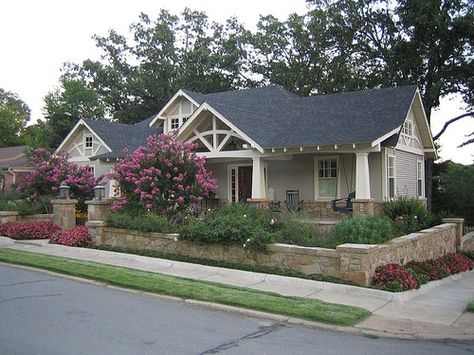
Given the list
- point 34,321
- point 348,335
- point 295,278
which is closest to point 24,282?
point 34,321

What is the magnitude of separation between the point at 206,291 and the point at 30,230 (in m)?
10.3

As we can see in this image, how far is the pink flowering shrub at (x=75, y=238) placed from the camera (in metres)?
14.8

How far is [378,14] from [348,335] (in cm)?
2852

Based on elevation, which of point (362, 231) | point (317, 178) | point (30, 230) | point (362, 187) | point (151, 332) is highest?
point (317, 178)

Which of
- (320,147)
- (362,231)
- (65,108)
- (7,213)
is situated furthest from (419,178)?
(65,108)

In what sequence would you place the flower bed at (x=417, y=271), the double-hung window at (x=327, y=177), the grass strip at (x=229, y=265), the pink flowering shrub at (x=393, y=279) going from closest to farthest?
the pink flowering shrub at (x=393, y=279), the flower bed at (x=417, y=271), the grass strip at (x=229, y=265), the double-hung window at (x=327, y=177)

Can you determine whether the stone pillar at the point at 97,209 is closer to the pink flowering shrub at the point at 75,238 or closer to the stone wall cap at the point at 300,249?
the pink flowering shrub at the point at 75,238

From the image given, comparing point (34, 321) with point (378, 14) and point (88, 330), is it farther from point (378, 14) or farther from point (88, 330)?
point (378, 14)

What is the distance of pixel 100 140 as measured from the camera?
1078 inches

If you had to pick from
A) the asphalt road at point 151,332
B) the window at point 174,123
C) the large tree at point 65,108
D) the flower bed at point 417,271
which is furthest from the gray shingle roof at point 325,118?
the large tree at point 65,108

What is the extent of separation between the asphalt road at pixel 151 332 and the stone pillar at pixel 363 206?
9.36 meters

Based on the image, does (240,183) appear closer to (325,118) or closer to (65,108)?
(325,118)

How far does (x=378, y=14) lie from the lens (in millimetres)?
31125

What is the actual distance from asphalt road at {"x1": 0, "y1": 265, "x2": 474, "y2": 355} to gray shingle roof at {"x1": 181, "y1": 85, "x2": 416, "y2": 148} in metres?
10.4
